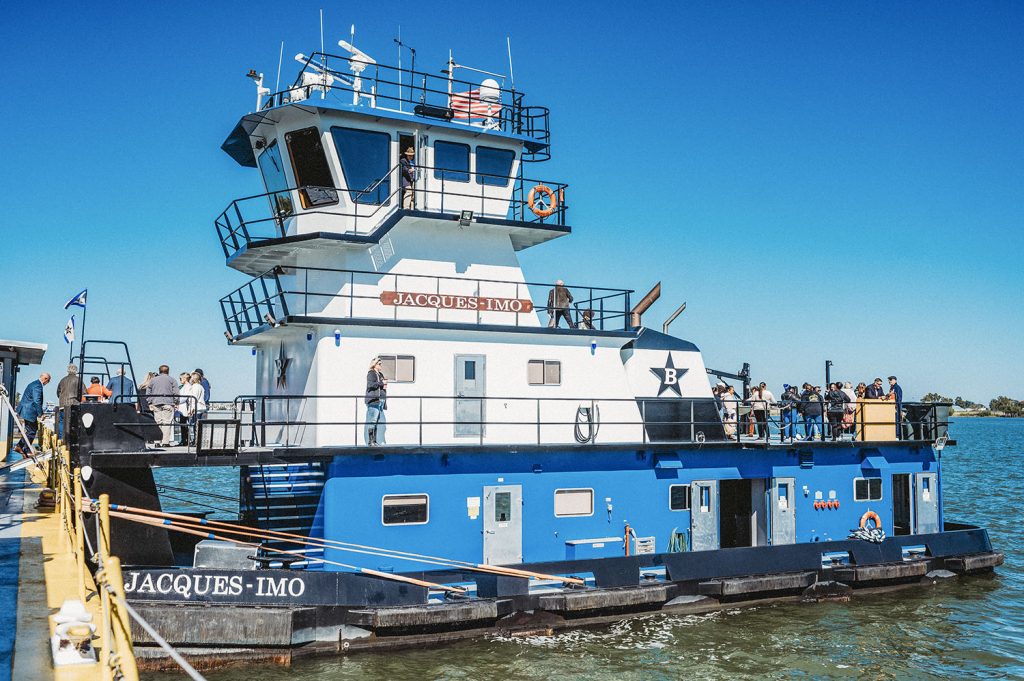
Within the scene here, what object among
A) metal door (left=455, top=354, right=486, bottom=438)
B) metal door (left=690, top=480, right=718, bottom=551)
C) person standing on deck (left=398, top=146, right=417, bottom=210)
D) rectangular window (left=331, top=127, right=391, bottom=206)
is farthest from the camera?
metal door (left=690, top=480, right=718, bottom=551)

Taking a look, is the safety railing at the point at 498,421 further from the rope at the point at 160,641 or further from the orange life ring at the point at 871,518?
the rope at the point at 160,641

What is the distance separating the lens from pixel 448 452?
44.7 ft

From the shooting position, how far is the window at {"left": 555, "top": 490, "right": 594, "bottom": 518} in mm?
14601

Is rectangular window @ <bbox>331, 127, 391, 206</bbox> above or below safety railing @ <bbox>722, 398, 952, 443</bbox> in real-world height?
above

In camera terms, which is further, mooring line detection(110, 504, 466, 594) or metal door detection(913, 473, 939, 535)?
metal door detection(913, 473, 939, 535)

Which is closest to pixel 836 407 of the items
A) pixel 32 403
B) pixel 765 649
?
pixel 765 649

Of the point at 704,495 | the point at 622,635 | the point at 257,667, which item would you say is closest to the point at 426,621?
the point at 257,667

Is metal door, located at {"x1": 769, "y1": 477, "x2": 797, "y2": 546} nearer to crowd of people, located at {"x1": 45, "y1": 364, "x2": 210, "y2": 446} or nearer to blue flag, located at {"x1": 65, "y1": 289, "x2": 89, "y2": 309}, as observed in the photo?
crowd of people, located at {"x1": 45, "y1": 364, "x2": 210, "y2": 446}

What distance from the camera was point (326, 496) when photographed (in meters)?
12.9

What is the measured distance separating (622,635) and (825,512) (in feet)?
19.5

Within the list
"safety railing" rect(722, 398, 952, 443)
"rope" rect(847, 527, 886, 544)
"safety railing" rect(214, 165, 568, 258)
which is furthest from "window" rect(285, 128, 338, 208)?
"rope" rect(847, 527, 886, 544)

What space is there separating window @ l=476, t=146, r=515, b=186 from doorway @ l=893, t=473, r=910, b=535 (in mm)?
10940

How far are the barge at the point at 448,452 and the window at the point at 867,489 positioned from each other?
0.10 meters

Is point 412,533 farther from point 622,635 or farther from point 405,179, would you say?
→ point 405,179
